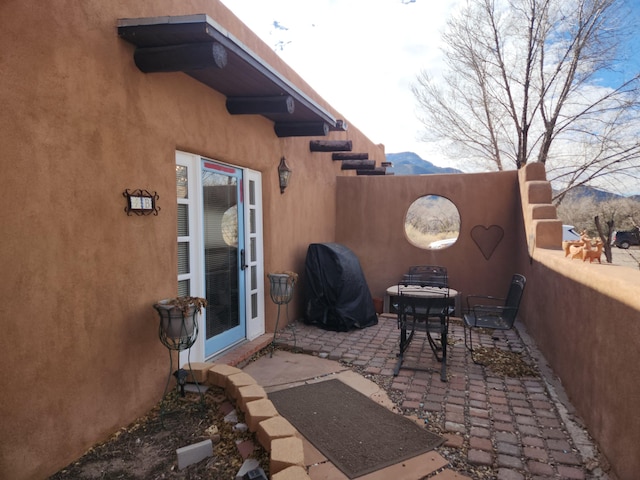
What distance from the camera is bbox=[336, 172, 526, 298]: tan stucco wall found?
22.9ft

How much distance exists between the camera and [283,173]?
545 centimetres

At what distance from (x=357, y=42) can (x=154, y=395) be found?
23.7 feet

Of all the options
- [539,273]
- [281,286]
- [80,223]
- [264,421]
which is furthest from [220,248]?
[539,273]

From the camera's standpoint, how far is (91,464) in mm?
2414

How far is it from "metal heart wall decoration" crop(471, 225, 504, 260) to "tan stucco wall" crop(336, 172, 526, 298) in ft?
0.19

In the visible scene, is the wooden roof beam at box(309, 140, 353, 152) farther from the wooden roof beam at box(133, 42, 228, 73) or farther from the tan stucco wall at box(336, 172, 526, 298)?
the wooden roof beam at box(133, 42, 228, 73)

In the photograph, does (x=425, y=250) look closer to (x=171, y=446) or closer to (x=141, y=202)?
(x=141, y=202)

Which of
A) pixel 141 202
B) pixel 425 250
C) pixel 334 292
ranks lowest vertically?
pixel 334 292

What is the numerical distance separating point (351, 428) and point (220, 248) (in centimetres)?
227

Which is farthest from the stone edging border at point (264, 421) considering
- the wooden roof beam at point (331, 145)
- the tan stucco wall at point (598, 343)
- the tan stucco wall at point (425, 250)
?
the tan stucco wall at point (425, 250)

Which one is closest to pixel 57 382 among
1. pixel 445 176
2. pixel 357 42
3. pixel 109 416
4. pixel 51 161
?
pixel 109 416

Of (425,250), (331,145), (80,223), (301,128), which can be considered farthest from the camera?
(425,250)

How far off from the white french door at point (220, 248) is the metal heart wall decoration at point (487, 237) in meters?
4.12

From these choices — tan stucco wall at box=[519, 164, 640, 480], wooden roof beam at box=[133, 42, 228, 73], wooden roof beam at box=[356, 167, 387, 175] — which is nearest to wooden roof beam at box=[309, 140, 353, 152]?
wooden roof beam at box=[356, 167, 387, 175]
